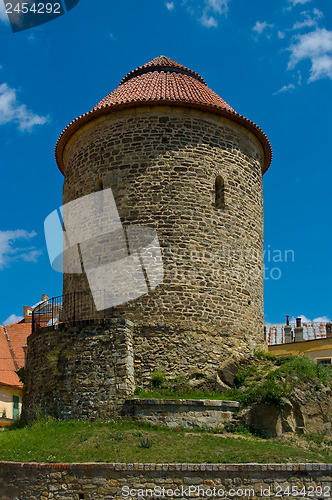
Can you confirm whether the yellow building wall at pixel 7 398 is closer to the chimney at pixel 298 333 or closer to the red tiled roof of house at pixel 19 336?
the red tiled roof of house at pixel 19 336

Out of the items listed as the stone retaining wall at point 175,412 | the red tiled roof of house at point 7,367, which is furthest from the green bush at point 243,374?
the red tiled roof of house at point 7,367

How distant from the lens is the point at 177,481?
11172 mm

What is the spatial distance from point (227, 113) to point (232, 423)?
8465 mm

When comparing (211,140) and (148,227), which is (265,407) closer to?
(148,227)

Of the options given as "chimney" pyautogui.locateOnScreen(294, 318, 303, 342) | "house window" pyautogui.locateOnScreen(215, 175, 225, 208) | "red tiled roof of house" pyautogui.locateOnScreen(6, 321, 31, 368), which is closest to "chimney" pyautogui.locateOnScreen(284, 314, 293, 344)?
"chimney" pyautogui.locateOnScreen(294, 318, 303, 342)

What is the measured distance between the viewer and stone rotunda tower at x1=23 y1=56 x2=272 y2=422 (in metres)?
15.4

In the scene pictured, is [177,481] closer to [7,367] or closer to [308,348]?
[308,348]

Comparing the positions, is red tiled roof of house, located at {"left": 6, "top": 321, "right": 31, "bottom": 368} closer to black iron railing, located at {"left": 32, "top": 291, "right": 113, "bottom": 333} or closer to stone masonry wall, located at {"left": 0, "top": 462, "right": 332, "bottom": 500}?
black iron railing, located at {"left": 32, "top": 291, "right": 113, "bottom": 333}

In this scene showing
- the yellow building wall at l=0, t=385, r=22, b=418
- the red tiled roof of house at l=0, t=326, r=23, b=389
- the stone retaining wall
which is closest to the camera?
the stone retaining wall

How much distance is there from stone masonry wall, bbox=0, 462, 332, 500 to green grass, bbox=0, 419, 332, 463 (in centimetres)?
23

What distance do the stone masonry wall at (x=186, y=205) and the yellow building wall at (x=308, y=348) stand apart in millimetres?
10582

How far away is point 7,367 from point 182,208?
16325 mm

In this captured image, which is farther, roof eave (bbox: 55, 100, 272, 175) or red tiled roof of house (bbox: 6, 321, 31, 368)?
red tiled roof of house (bbox: 6, 321, 31, 368)

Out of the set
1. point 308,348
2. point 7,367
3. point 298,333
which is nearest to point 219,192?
point 308,348
